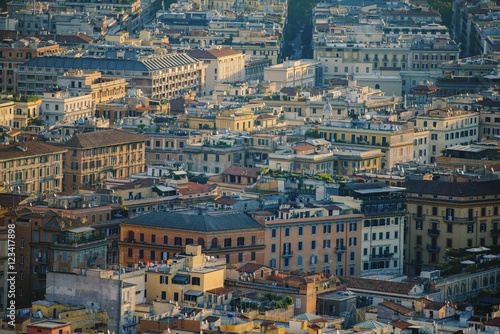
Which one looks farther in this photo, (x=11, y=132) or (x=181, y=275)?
(x=11, y=132)

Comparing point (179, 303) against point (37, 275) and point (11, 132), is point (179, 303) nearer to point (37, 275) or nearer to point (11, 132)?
point (37, 275)

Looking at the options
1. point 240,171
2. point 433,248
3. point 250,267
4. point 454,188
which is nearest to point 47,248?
point 250,267

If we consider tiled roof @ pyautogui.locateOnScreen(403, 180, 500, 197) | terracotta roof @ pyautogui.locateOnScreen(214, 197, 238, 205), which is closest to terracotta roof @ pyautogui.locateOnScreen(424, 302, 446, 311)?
terracotta roof @ pyautogui.locateOnScreen(214, 197, 238, 205)

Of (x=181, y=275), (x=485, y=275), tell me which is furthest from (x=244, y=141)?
(x=181, y=275)

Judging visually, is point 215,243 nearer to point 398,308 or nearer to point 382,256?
point 398,308

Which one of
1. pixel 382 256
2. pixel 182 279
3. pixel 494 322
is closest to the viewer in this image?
pixel 494 322

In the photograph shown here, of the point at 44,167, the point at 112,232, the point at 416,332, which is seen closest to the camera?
the point at 416,332
